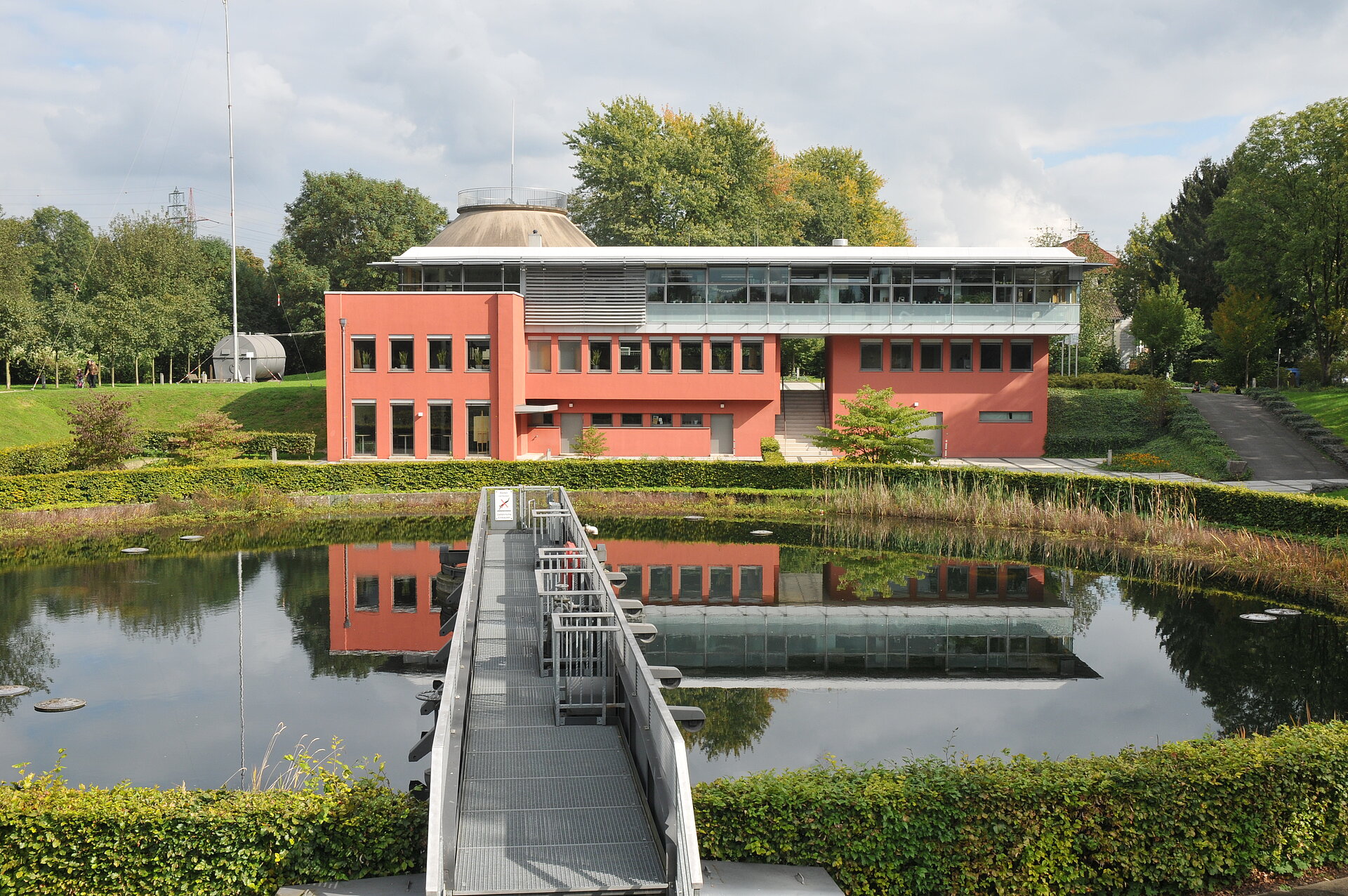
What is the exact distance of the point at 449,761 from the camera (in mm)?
7387

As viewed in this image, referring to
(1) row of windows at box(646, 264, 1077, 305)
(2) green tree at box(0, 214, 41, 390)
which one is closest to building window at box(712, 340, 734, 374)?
(1) row of windows at box(646, 264, 1077, 305)

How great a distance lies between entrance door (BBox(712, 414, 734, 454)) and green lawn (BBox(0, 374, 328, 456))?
540 inches

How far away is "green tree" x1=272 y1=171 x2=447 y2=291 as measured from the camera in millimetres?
58625

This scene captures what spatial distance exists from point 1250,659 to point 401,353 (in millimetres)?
27263

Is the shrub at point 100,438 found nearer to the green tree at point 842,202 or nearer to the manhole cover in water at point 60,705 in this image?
the manhole cover in water at point 60,705

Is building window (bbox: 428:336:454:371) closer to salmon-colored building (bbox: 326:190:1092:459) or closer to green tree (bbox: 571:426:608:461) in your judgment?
salmon-colored building (bbox: 326:190:1092:459)

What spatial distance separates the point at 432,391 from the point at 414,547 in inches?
495

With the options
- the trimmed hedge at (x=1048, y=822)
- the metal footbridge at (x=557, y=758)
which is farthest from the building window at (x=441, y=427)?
the trimmed hedge at (x=1048, y=822)

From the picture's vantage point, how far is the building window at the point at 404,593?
1817cm

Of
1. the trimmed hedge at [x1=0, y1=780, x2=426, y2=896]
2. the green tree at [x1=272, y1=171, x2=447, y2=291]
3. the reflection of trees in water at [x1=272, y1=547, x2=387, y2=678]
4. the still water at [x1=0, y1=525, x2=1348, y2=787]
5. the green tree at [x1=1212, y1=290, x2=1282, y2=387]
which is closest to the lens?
the trimmed hedge at [x1=0, y1=780, x2=426, y2=896]

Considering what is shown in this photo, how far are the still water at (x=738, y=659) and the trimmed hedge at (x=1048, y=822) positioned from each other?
2597 mm

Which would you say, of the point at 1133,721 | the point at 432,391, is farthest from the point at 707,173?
the point at 1133,721

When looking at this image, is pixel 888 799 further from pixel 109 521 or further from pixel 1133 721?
pixel 109 521

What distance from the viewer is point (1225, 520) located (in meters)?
22.4
